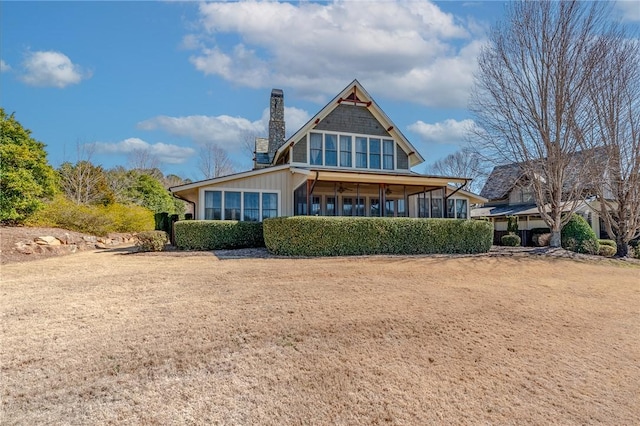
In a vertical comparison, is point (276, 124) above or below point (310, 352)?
above

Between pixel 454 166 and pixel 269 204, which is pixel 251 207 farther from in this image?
pixel 454 166

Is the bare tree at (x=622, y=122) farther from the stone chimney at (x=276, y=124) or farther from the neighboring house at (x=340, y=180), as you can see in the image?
the stone chimney at (x=276, y=124)

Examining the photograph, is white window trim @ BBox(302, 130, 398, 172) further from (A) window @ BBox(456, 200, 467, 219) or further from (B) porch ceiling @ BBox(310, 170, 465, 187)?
(A) window @ BBox(456, 200, 467, 219)

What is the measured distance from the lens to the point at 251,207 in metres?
16.6

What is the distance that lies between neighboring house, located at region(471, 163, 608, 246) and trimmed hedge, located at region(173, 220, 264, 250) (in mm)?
16876

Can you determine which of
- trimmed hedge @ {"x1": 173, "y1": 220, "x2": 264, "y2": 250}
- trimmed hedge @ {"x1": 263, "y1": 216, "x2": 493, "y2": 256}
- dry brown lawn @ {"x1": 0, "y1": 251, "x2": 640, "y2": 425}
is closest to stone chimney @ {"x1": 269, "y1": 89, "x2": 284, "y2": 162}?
trimmed hedge @ {"x1": 173, "y1": 220, "x2": 264, "y2": 250}

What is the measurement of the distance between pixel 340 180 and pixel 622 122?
15111mm

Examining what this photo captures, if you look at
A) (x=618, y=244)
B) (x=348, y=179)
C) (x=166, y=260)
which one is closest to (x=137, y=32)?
(x=166, y=260)

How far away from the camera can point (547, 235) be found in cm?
2209

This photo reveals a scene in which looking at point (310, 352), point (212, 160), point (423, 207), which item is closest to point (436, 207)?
point (423, 207)

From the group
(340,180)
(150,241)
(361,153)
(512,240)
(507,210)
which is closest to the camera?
(150,241)

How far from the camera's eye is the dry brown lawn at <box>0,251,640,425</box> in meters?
3.73

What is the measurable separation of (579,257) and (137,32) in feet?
66.3

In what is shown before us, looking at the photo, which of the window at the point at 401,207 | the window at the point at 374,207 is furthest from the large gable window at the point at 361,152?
the window at the point at 401,207
